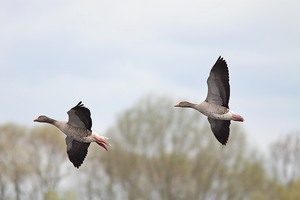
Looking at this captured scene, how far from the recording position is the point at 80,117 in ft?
74.4

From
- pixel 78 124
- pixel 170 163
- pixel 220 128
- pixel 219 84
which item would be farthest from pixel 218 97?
pixel 170 163

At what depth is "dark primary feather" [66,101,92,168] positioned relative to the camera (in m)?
22.4

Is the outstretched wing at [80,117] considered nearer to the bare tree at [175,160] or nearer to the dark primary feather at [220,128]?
the dark primary feather at [220,128]

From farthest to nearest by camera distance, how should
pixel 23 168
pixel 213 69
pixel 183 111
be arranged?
pixel 23 168, pixel 183 111, pixel 213 69

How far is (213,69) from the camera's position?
23.9 metres

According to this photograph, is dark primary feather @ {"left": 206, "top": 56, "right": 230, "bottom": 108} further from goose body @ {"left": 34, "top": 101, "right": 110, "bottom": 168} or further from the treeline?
the treeline

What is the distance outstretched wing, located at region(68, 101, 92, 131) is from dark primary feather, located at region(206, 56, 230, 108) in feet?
12.2

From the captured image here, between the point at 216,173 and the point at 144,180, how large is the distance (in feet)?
18.5

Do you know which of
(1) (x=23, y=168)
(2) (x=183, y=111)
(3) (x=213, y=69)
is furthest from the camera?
(1) (x=23, y=168)

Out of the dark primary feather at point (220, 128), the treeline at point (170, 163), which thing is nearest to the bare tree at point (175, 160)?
the treeline at point (170, 163)

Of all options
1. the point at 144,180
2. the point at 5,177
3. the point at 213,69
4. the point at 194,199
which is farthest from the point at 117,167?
the point at 213,69

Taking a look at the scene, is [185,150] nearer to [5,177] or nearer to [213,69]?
[5,177]

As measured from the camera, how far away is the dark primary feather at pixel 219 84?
23859 millimetres

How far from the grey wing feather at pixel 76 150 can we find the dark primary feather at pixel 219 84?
3818mm
